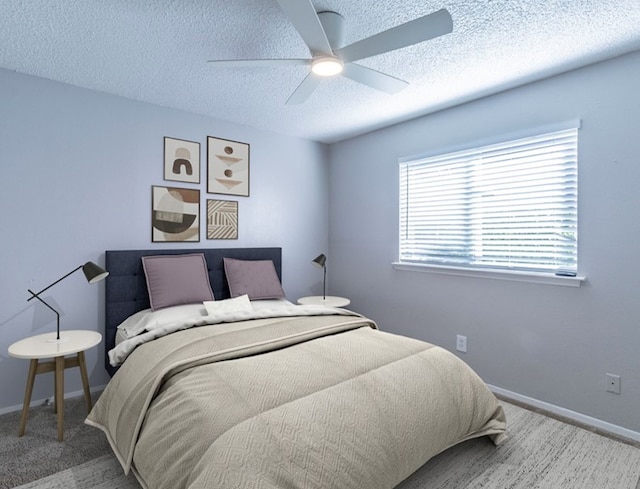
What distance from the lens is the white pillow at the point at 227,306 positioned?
9.10ft

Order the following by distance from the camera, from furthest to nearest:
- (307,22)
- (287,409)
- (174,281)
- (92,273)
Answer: (174,281) < (92,273) < (307,22) < (287,409)

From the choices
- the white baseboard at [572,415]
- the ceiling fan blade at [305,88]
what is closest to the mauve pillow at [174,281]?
the ceiling fan blade at [305,88]

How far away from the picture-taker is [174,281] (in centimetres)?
293

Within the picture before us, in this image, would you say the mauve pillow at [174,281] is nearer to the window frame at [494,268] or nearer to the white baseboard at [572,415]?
the window frame at [494,268]

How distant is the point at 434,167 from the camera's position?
3.35 meters

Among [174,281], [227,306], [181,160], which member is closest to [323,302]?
[227,306]

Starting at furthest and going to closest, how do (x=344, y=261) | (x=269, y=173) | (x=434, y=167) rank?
(x=344, y=261)
(x=269, y=173)
(x=434, y=167)

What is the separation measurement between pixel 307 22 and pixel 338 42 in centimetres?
47

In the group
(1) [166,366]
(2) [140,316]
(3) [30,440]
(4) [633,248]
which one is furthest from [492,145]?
(3) [30,440]

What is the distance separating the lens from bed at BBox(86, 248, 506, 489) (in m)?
1.29

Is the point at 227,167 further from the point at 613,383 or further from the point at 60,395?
the point at 613,383

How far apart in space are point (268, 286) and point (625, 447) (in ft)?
9.08

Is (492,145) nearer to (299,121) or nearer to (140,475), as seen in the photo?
(299,121)

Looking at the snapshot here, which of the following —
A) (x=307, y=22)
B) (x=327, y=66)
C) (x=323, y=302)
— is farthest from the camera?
(x=323, y=302)
